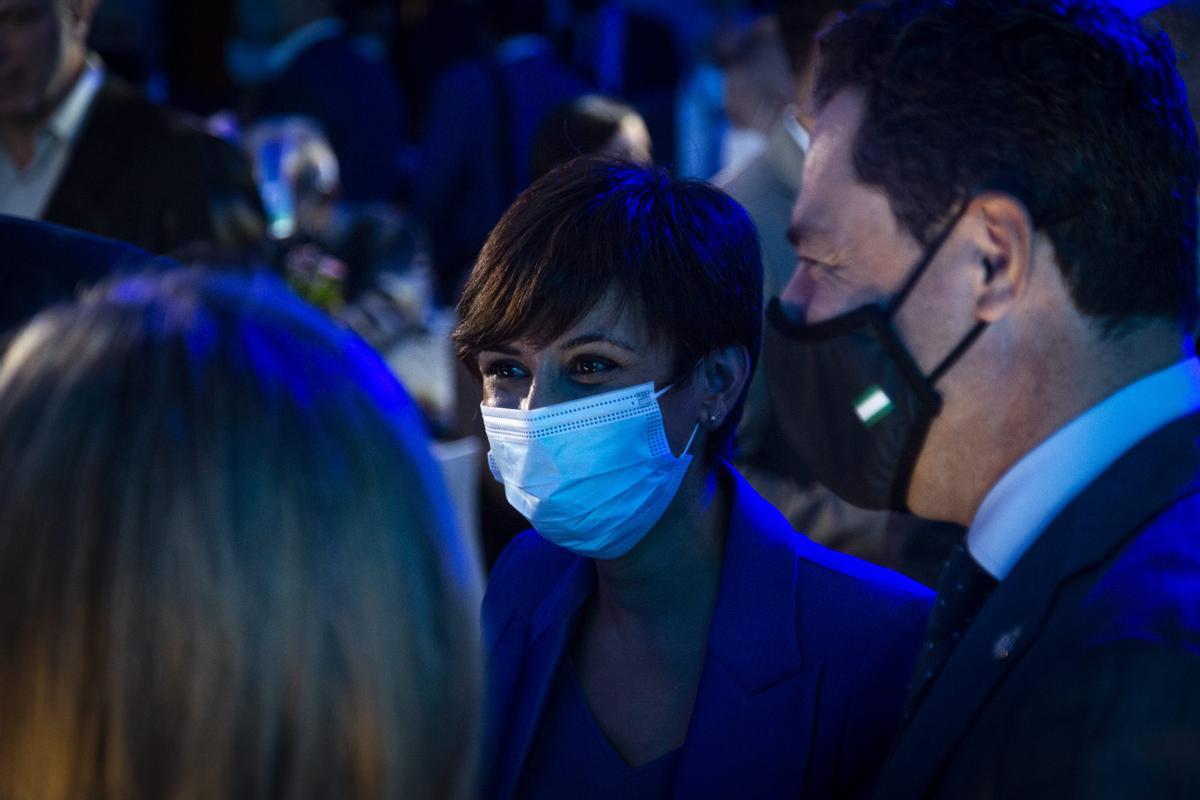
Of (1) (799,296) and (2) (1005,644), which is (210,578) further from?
(1) (799,296)

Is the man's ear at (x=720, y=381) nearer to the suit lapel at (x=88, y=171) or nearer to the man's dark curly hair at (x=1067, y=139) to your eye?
the man's dark curly hair at (x=1067, y=139)

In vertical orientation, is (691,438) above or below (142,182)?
below

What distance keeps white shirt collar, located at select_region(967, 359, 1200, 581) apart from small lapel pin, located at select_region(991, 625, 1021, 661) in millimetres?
129

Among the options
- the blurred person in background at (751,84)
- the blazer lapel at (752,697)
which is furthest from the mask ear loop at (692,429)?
the blurred person in background at (751,84)

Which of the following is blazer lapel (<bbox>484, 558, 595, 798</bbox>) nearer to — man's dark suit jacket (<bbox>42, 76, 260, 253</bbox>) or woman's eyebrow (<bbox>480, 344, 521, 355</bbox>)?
woman's eyebrow (<bbox>480, 344, 521, 355</bbox>)

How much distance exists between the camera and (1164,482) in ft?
4.16

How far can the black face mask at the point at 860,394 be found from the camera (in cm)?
166

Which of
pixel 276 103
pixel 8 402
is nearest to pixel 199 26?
pixel 276 103

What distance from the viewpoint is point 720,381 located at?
81.2 inches

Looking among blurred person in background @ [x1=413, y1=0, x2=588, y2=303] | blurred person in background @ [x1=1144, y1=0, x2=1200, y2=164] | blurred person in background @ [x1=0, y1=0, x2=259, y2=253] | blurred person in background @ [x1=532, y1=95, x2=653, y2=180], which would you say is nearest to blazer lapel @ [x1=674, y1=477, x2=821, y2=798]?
blurred person in background @ [x1=1144, y1=0, x2=1200, y2=164]

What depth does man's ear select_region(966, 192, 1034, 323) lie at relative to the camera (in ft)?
4.87

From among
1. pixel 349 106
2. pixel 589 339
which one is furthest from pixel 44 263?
pixel 349 106

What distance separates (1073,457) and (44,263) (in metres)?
1.24

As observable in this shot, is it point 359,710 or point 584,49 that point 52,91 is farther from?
point 584,49
